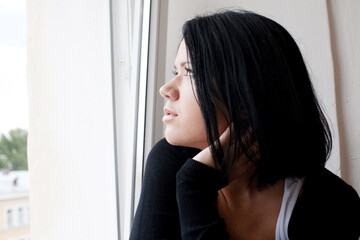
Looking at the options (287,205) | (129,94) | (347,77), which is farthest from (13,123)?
(347,77)

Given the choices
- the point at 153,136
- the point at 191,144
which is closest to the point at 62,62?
the point at 153,136

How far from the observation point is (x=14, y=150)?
789 millimetres

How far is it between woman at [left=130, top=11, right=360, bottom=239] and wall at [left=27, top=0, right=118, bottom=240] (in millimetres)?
277

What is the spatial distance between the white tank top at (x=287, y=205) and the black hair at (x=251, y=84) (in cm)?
8

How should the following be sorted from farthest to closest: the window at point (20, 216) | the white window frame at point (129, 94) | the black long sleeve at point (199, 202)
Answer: the white window frame at point (129, 94), the window at point (20, 216), the black long sleeve at point (199, 202)

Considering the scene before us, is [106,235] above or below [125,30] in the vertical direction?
below

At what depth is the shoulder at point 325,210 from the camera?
72 centimetres

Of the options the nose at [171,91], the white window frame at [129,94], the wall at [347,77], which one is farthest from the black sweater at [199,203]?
the wall at [347,77]

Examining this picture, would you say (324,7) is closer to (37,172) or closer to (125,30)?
(125,30)

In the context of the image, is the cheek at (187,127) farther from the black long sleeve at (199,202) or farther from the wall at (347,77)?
the wall at (347,77)

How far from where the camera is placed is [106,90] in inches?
39.5

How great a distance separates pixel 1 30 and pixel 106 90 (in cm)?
33

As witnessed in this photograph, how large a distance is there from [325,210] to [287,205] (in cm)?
9

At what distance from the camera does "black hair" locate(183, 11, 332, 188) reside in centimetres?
63
